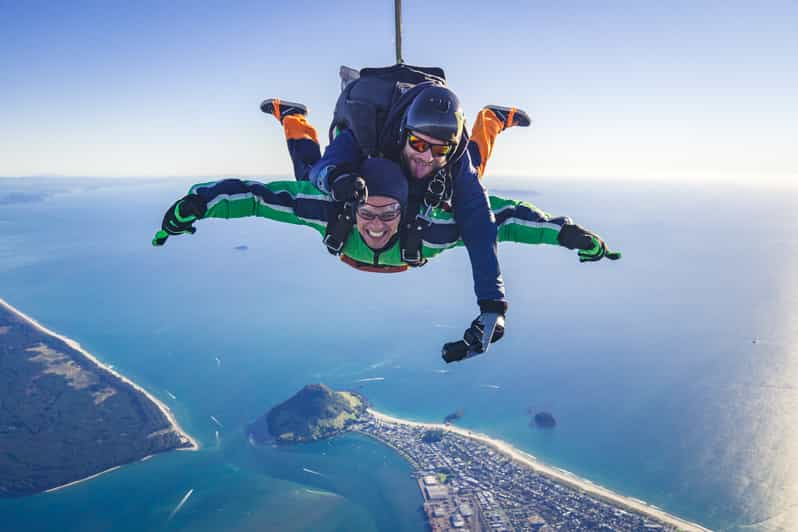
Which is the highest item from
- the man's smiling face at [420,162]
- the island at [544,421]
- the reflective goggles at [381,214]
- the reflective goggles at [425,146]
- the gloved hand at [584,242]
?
the reflective goggles at [425,146]

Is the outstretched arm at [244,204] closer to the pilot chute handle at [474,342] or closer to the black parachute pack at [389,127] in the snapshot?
the black parachute pack at [389,127]

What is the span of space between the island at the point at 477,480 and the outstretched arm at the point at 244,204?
34559 millimetres

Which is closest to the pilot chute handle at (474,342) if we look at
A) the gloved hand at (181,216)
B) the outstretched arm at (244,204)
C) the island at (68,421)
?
the outstretched arm at (244,204)

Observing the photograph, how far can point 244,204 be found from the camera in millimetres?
3002

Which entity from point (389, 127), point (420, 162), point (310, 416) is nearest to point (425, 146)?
point (420, 162)

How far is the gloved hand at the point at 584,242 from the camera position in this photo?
3209 mm

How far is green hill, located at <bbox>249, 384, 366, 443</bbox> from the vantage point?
41.6 m

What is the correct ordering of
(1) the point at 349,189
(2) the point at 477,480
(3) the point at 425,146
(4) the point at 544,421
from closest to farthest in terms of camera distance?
(1) the point at 349,189, (3) the point at 425,146, (2) the point at 477,480, (4) the point at 544,421

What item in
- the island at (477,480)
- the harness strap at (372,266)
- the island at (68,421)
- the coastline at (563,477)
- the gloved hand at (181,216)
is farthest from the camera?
the island at (68,421)

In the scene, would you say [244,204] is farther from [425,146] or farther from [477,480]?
[477,480]

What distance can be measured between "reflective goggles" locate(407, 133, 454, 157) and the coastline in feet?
127

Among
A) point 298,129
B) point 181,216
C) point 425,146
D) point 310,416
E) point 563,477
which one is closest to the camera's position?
point 181,216

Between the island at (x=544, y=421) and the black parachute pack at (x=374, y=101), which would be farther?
the island at (x=544, y=421)

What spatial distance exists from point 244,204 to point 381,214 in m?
0.95
